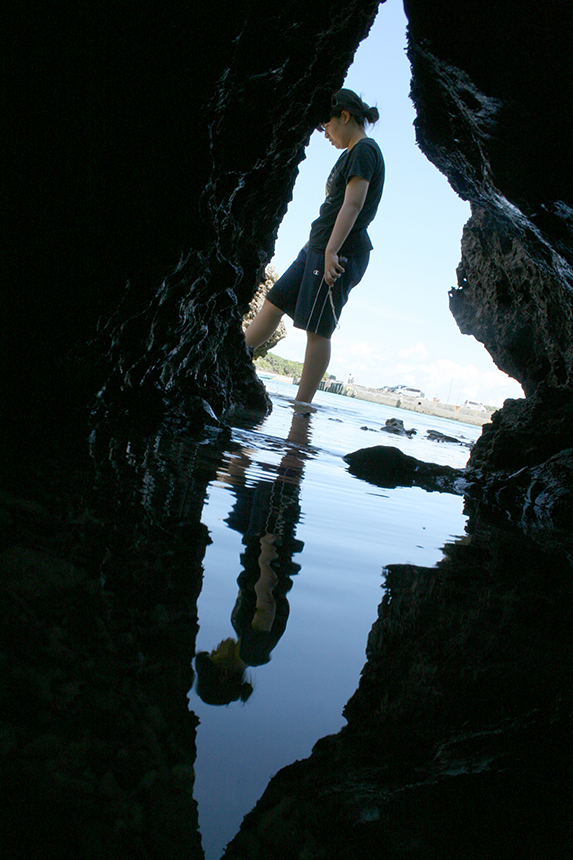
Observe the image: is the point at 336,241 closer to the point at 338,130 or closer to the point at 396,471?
the point at 338,130

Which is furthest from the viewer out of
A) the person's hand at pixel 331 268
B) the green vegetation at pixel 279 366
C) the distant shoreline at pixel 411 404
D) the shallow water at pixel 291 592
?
the green vegetation at pixel 279 366

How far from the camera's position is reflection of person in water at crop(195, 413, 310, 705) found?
2.12 feet

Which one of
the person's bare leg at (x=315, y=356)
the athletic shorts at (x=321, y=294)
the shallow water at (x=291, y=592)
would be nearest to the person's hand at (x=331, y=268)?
the athletic shorts at (x=321, y=294)

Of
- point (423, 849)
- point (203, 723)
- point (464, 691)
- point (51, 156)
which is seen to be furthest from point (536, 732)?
point (51, 156)

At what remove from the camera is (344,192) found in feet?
13.5

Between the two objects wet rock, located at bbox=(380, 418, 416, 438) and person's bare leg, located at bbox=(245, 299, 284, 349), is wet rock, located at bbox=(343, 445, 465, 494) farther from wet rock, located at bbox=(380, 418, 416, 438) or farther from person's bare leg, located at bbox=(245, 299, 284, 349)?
wet rock, located at bbox=(380, 418, 416, 438)

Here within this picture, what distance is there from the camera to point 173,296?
114 inches

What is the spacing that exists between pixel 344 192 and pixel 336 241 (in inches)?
19.3

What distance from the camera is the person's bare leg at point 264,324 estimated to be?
4883 millimetres

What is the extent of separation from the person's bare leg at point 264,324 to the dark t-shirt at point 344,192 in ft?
2.21

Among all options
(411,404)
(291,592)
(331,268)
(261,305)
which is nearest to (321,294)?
(331,268)

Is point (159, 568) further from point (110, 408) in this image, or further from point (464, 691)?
point (110, 408)

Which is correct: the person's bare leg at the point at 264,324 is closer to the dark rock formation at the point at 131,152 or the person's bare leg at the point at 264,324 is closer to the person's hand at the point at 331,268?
the person's hand at the point at 331,268

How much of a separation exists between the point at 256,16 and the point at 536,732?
7.53 ft
